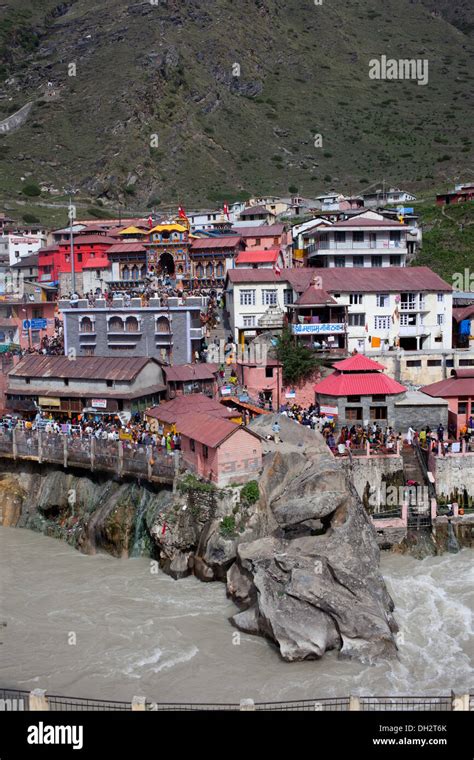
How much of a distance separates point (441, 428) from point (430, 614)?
14.2m

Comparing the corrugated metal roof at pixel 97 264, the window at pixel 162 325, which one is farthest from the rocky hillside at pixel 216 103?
the window at pixel 162 325

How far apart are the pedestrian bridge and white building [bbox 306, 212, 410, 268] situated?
29.2 m

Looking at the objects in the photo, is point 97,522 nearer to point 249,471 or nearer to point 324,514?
point 249,471

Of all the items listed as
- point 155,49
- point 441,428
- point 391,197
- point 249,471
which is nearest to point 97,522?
point 249,471

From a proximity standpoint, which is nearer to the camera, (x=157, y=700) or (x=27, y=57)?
(x=157, y=700)

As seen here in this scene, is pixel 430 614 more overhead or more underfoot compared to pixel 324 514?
more underfoot

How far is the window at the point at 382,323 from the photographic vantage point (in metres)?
53.0

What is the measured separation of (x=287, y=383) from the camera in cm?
4681

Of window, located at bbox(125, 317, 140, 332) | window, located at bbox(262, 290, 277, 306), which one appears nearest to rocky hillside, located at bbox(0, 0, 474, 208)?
window, located at bbox(262, 290, 277, 306)

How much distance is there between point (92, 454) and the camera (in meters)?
37.6

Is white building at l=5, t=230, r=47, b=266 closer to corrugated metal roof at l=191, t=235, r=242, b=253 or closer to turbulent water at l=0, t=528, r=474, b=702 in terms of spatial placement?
corrugated metal roof at l=191, t=235, r=242, b=253

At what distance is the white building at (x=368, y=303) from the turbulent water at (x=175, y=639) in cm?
2179

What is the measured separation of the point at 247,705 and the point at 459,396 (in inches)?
1073

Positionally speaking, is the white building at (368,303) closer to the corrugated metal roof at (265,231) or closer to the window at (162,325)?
the window at (162,325)
